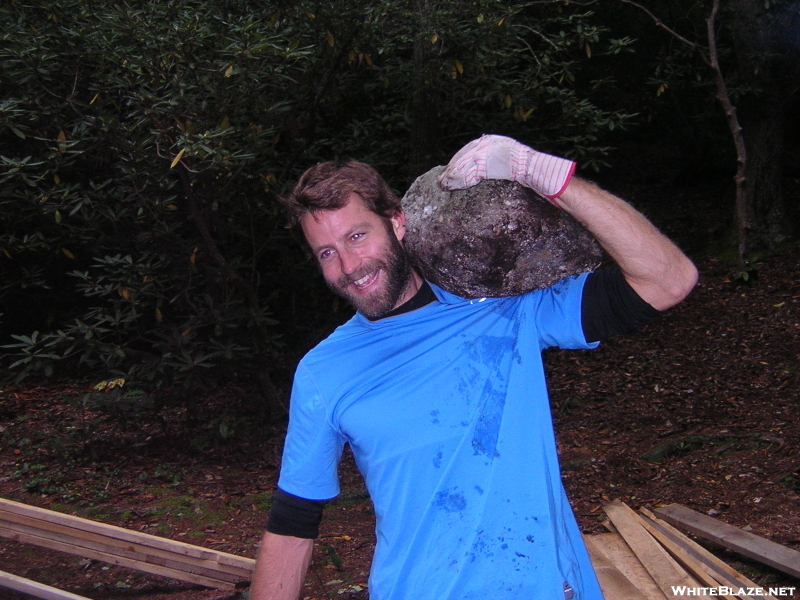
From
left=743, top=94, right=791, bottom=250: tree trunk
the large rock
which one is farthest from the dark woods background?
the large rock

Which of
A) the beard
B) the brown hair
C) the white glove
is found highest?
the white glove

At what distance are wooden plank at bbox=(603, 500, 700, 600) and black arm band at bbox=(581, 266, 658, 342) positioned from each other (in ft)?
6.88

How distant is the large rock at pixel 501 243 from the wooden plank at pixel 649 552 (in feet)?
6.98

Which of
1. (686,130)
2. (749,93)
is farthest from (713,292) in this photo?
(686,130)

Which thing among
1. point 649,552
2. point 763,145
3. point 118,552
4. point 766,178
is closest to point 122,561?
point 118,552

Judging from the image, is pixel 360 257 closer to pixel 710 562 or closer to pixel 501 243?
pixel 501 243

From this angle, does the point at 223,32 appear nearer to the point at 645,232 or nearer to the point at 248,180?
the point at 248,180

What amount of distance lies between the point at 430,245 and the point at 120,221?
4.36 metres

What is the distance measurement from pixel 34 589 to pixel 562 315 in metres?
3.15

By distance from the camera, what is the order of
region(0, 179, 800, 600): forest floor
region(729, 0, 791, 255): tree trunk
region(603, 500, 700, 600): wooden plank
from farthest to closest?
region(729, 0, 791, 255): tree trunk < region(0, 179, 800, 600): forest floor < region(603, 500, 700, 600): wooden plank

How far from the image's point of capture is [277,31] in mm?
5508

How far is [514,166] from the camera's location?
1.99 meters

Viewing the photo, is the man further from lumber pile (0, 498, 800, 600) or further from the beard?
lumber pile (0, 498, 800, 600)

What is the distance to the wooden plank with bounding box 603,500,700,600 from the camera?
367 centimetres
